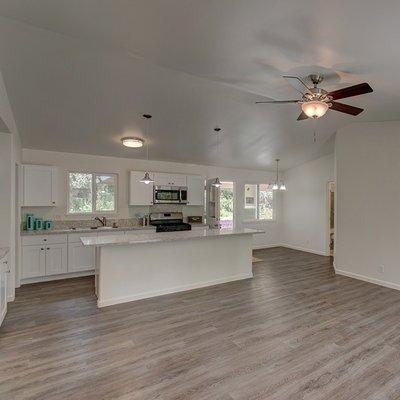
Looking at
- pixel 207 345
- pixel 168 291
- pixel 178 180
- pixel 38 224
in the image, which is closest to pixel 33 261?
pixel 38 224

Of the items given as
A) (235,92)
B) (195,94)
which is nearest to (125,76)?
(195,94)

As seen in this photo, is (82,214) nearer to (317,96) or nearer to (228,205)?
(228,205)

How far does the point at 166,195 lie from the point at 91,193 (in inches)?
63.8

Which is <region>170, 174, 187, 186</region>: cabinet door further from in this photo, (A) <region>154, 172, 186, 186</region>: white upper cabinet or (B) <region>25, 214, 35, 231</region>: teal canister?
(B) <region>25, 214, 35, 231</region>: teal canister

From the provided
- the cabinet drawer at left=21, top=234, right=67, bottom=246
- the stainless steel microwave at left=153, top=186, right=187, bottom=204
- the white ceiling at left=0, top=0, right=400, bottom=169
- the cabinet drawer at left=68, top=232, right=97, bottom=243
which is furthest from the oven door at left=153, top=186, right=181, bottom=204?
the cabinet drawer at left=21, top=234, right=67, bottom=246

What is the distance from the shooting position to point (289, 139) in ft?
17.9

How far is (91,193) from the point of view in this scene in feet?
18.4

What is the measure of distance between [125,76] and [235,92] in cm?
141

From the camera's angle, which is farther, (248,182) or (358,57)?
(248,182)

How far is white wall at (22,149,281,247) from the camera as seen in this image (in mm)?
5125

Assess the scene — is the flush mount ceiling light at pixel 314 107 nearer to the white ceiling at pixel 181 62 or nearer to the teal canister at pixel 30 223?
the white ceiling at pixel 181 62

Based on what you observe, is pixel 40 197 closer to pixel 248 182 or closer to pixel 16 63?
pixel 16 63

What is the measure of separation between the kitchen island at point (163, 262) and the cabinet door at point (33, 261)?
131 centimetres

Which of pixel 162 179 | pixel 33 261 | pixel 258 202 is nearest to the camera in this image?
pixel 33 261
